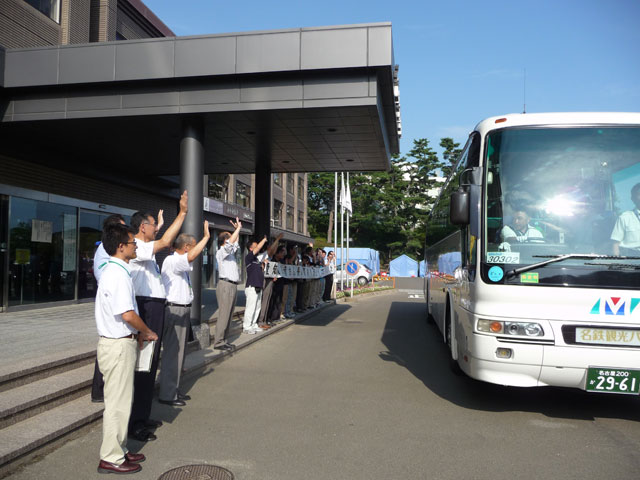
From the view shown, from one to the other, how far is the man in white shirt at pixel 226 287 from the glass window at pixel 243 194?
72.2 ft

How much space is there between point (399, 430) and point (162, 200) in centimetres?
1566

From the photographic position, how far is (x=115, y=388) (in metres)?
3.59

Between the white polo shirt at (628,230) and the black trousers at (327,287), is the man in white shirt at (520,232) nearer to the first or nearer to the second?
the white polo shirt at (628,230)

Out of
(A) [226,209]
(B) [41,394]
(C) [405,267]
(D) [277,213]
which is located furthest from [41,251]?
(C) [405,267]

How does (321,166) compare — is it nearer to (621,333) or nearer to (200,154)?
(200,154)

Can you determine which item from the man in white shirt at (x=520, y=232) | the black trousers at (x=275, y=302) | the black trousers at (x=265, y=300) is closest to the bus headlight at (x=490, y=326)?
the man in white shirt at (x=520, y=232)

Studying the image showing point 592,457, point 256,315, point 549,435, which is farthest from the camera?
point 256,315

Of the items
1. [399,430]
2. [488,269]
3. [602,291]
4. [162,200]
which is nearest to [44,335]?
[399,430]

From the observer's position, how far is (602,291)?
15.6ft

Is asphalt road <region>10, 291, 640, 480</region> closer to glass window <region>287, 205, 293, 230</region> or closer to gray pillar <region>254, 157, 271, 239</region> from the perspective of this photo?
gray pillar <region>254, 157, 271, 239</region>

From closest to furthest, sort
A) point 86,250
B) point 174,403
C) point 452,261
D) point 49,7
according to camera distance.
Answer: point 174,403
point 452,261
point 49,7
point 86,250

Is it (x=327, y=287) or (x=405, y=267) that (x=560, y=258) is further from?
(x=405, y=267)

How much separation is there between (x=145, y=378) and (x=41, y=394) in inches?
50.5

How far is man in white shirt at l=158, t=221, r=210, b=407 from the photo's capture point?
5.21m
